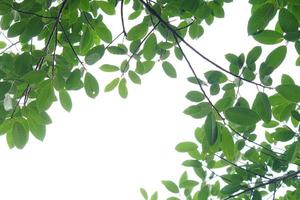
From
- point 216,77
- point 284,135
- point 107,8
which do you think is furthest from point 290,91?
point 107,8

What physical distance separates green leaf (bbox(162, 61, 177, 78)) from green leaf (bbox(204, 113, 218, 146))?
685mm

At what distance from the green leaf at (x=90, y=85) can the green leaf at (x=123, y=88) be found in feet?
1.29

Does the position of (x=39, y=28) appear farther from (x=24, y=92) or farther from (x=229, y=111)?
(x=229, y=111)

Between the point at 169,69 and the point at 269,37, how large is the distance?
0.73 m

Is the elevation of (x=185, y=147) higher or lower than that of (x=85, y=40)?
lower

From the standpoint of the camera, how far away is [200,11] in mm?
1848

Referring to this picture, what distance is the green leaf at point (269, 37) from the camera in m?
1.49

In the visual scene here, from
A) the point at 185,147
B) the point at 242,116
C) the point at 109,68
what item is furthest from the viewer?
the point at 109,68

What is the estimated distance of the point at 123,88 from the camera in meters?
2.19

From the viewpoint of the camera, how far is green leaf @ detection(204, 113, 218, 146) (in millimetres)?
1422

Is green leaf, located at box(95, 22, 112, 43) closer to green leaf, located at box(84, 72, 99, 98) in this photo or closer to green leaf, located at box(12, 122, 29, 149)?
green leaf, located at box(84, 72, 99, 98)

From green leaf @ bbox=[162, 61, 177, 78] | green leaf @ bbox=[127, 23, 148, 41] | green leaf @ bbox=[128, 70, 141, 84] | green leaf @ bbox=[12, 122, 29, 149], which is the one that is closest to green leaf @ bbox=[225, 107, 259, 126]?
green leaf @ bbox=[127, 23, 148, 41]

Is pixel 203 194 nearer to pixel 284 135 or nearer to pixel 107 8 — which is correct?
pixel 284 135

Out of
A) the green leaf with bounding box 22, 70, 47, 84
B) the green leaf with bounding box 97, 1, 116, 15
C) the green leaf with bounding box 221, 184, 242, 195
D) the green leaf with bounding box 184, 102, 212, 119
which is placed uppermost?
the green leaf with bounding box 97, 1, 116, 15
